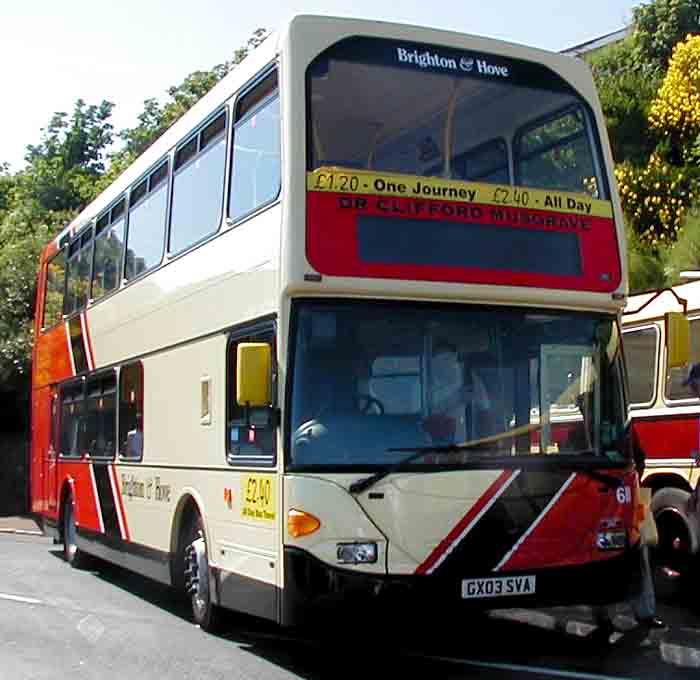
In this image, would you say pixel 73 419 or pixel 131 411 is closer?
pixel 131 411

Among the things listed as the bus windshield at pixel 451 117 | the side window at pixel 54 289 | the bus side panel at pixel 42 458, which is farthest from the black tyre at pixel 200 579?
the side window at pixel 54 289

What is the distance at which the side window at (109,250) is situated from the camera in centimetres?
1309

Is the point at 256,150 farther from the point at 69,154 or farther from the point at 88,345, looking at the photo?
the point at 69,154

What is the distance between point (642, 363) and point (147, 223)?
5133 millimetres

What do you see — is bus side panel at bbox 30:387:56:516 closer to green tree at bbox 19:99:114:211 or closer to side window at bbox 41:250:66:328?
side window at bbox 41:250:66:328

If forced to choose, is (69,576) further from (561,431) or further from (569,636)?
(561,431)

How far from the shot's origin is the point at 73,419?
1486 cm

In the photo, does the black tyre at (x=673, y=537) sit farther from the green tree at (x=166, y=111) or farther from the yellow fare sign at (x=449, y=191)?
the green tree at (x=166, y=111)

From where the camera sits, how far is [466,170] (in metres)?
8.77

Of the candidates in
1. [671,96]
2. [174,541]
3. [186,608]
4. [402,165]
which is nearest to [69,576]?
[186,608]

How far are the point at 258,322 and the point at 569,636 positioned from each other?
382 cm

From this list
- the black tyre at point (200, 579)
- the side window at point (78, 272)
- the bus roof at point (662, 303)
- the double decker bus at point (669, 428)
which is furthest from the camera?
the side window at point (78, 272)

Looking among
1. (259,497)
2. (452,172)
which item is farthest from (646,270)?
(259,497)

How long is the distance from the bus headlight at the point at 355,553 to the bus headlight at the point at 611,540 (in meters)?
1.66
